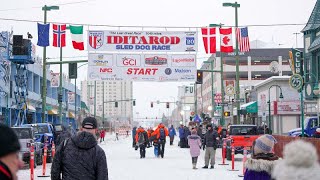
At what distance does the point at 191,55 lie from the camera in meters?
34.4

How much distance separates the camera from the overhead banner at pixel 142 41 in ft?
110

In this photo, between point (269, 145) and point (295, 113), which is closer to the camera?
point (269, 145)

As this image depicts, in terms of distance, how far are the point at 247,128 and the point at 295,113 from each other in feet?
57.1

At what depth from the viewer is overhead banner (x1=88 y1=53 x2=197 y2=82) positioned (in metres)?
33.9

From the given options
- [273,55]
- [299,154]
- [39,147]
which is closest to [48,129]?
[39,147]

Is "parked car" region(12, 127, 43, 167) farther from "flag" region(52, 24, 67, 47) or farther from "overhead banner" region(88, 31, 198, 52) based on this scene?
"overhead banner" region(88, 31, 198, 52)

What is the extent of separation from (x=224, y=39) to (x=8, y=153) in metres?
31.3

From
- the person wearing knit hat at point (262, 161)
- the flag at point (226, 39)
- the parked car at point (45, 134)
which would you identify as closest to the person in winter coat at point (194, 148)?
the parked car at point (45, 134)

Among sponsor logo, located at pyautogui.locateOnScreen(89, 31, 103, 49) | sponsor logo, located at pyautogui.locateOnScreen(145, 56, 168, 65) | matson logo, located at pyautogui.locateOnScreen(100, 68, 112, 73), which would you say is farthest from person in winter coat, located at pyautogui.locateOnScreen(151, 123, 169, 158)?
sponsor logo, located at pyautogui.locateOnScreen(89, 31, 103, 49)

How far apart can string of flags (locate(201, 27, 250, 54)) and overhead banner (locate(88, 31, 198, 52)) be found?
774 millimetres

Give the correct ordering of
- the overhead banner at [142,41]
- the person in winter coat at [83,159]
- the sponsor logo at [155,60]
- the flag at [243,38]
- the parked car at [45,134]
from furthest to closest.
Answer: the flag at [243,38]
the sponsor logo at [155,60]
the overhead banner at [142,41]
the parked car at [45,134]
the person in winter coat at [83,159]

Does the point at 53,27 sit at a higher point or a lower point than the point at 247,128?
higher

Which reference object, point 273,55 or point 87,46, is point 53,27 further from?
point 273,55

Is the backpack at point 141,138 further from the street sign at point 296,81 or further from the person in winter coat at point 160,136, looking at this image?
the street sign at point 296,81
